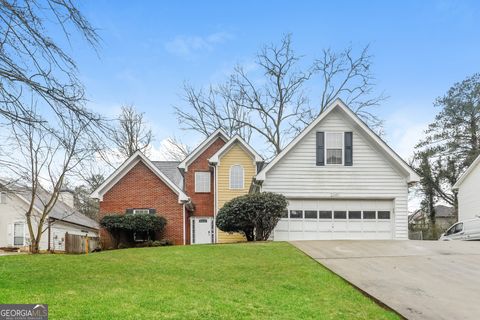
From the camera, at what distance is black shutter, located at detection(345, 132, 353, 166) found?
20703 mm

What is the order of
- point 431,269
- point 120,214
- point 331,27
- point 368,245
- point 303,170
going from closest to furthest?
point 431,269
point 331,27
point 368,245
point 303,170
point 120,214

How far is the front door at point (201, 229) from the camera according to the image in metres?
26.6

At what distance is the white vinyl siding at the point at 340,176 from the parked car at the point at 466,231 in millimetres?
3705

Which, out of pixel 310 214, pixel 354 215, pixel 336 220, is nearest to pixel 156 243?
pixel 310 214

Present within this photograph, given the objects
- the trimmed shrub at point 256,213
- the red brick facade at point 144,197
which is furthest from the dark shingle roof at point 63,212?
the trimmed shrub at point 256,213

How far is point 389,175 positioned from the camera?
67.4 ft

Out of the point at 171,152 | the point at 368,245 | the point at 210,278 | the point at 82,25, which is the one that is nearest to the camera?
the point at 82,25

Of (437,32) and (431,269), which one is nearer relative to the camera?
(431,269)

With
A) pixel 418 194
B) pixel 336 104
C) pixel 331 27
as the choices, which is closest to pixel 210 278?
pixel 331 27

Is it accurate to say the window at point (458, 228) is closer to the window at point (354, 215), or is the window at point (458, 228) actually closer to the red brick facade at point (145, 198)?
the window at point (354, 215)

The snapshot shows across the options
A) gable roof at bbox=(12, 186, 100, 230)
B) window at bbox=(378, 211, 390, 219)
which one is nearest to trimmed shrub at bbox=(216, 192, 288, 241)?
window at bbox=(378, 211, 390, 219)

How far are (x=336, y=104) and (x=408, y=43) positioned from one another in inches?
184

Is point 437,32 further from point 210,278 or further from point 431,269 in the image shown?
point 210,278

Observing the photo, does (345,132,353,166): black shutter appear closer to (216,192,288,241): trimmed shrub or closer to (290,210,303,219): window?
(290,210,303,219): window
